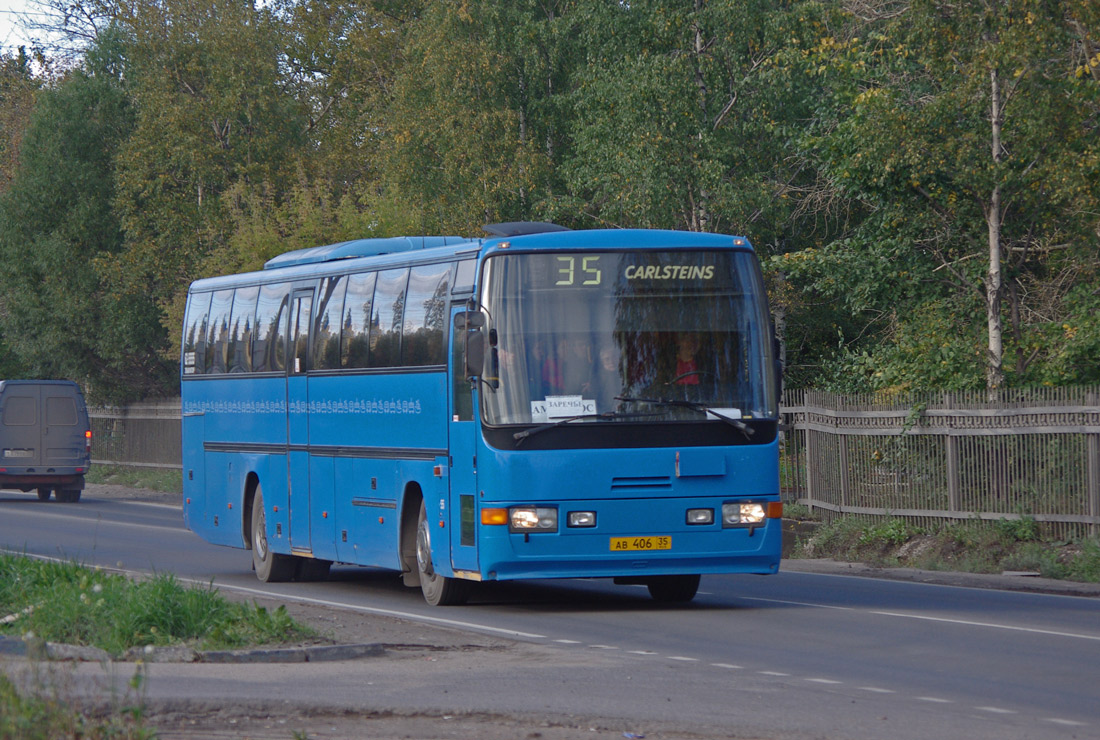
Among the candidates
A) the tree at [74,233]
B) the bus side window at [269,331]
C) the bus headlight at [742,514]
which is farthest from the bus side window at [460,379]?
the tree at [74,233]

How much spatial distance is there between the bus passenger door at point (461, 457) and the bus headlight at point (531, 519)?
0.40 meters

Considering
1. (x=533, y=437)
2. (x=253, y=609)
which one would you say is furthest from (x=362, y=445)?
(x=253, y=609)

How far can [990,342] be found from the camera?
22.2 meters

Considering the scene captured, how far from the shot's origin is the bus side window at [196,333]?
21.2m

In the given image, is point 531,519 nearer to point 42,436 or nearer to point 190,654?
point 190,654

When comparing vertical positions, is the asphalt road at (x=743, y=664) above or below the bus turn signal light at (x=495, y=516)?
below

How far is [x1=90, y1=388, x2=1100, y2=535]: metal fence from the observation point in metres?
19.0

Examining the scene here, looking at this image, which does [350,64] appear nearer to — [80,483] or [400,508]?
[80,483]

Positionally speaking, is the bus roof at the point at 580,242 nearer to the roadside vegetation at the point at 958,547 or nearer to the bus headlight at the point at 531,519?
the bus headlight at the point at 531,519

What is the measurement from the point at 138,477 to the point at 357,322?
28.4 meters

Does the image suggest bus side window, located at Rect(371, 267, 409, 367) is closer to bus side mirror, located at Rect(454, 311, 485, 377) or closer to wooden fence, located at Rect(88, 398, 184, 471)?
bus side mirror, located at Rect(454, 311, 485, 377)

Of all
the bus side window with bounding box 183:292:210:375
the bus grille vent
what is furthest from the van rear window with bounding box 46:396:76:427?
the bus grille vent

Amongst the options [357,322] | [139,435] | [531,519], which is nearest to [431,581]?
[531,519]

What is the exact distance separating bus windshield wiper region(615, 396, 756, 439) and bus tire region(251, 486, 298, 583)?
6.30m
